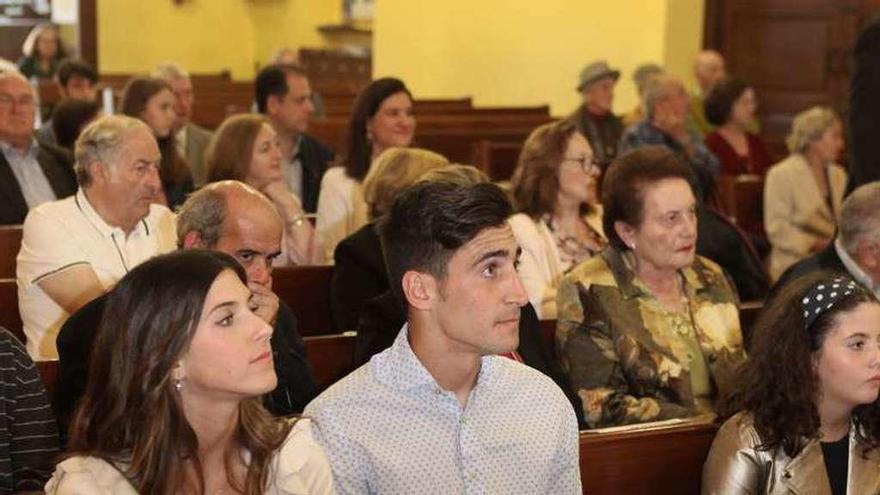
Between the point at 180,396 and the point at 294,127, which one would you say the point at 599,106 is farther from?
the point at 180,396

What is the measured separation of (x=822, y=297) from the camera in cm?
314

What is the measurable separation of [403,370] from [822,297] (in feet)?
3.34

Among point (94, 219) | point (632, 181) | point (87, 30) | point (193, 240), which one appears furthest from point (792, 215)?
point (87, 30)

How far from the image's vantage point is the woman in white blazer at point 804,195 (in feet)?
23.4

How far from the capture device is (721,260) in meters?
5.50

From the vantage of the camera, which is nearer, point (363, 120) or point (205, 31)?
point (363, 120)

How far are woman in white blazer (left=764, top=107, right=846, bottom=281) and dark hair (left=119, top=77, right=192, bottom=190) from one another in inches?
115

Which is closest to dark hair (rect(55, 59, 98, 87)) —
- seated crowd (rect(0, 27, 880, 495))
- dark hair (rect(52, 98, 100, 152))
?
dark hair (rect(52, 98, 100, 152))

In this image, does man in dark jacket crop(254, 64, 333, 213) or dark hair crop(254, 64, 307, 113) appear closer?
man in dark jacket crop(254, 64, 333, 213)

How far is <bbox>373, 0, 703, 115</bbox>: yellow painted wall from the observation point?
1115 cm

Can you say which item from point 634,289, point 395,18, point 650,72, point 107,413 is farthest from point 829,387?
point 395,18

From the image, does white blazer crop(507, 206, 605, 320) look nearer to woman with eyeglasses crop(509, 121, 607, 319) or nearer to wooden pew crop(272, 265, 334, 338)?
woman with eyeglasses crop(509, 121, 607, 319)

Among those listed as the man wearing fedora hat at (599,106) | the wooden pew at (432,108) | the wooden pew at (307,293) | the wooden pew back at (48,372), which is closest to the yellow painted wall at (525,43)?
the wooden pew at (432,108)

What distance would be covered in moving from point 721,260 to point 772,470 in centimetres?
250
